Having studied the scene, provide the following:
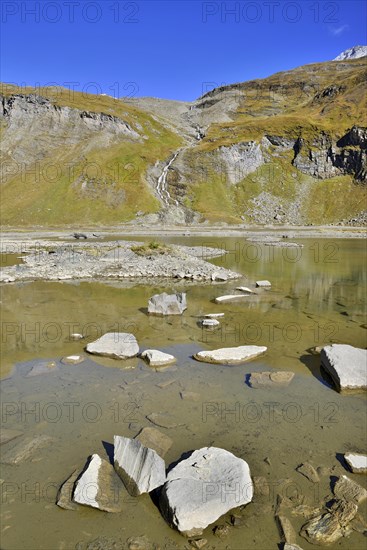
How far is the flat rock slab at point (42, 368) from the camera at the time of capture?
417 inches

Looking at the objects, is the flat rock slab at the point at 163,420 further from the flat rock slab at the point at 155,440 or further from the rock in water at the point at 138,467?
the rock in water at the point at 138,467

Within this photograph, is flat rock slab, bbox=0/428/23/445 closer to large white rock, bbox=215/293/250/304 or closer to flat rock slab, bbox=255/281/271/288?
large white rock, bbox=215/293/250/304

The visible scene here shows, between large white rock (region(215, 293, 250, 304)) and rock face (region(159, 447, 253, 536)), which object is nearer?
rock face (region(159, 447, 253, 536))

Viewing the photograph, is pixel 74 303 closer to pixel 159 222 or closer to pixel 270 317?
pixel 270 317

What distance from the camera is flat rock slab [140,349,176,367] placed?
11104 millimetres

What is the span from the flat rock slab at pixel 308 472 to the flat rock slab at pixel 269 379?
3.15 meters

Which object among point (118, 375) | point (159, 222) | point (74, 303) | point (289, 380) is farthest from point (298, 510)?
point (159, 222)

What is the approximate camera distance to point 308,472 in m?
6.51

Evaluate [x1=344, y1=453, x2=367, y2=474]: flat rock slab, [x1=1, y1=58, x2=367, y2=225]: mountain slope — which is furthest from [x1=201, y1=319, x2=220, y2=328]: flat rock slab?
[x1=1, y1=58, x2=367, y2=225]: mountain slope

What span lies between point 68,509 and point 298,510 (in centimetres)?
346

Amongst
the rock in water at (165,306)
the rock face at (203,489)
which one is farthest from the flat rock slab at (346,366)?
the rock in water at (165,306)

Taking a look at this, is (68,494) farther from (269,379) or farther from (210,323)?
(210,323)

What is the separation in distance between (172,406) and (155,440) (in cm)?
143

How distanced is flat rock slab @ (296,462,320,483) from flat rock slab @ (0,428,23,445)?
544 cm
